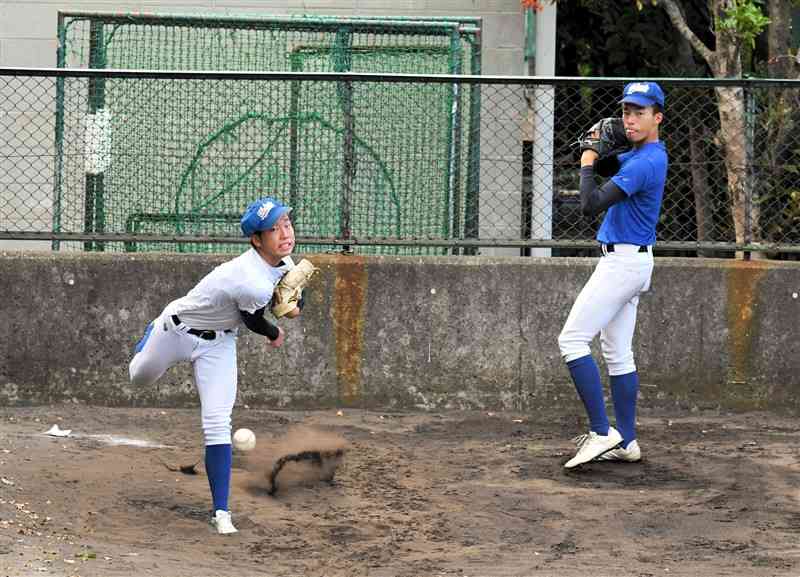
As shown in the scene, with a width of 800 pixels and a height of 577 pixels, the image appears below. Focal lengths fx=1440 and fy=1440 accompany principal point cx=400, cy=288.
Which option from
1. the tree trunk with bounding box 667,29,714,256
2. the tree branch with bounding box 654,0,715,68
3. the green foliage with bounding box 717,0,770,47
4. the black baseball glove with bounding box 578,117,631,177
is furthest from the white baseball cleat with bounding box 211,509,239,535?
the tree branch with bounding box 654,0,715,68

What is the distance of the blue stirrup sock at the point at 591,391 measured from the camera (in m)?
7.85

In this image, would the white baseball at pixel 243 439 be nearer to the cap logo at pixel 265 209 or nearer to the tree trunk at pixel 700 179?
the cap logo at pixel 265 209

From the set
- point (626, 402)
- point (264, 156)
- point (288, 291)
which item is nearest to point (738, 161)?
point (626, 402)

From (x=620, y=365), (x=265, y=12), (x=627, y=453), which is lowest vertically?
(x=627, y=453)

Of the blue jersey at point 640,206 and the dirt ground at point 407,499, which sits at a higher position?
the blue jersey at point 640,206

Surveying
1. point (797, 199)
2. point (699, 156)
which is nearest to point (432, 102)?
point (699, 156)

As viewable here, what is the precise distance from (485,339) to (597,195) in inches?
74.8

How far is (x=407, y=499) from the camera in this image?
7.26 meters

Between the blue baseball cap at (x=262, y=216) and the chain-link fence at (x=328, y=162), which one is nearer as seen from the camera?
the blue baseball cap at (x=262, y=216)

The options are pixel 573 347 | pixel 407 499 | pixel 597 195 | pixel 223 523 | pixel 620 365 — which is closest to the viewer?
pixel 223 523

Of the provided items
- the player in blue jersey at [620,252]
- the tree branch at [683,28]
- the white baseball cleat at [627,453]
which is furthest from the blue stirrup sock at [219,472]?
the tree branch at [683,28]

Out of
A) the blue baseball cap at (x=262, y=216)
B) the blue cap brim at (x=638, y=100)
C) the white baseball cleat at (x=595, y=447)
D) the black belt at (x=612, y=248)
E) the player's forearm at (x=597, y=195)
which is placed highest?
the blue cap brim at (x=638, y=100)

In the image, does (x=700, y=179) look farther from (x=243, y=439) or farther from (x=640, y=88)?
(x=243, y=439)

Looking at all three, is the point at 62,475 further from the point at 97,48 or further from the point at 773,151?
the point at 773,151
